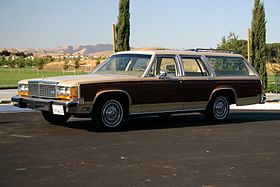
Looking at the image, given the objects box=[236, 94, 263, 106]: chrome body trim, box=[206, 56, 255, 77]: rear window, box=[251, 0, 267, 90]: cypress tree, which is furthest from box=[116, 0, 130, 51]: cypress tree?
box=[236, 94, 263, 106]: chrome body trim

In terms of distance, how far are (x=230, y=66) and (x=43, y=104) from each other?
16.3 ft

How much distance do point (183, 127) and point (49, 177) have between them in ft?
17.3

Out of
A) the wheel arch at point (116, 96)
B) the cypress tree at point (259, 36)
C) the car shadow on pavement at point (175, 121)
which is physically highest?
the cypress tree at point (259, 36)

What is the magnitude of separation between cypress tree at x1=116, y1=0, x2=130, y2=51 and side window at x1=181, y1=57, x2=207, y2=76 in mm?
8817

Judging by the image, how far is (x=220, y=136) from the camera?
8930 mm

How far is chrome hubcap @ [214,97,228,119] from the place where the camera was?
1119cm

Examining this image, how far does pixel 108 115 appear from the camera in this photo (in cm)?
925

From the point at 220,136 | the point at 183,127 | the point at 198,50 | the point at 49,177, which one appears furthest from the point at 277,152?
the point at 198,50

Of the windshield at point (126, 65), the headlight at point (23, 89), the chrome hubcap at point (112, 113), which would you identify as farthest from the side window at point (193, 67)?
the headlight at point (23, 89)

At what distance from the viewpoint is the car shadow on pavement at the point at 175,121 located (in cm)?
1012

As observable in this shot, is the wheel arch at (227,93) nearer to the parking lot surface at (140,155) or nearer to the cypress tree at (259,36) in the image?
the parking lot surface at (140,155)

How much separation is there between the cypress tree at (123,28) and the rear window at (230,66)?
329 inches

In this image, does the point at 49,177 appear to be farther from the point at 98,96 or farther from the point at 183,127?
the point at 183,127

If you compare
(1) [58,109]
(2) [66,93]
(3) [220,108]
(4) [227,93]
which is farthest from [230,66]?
(1) [58,109]
